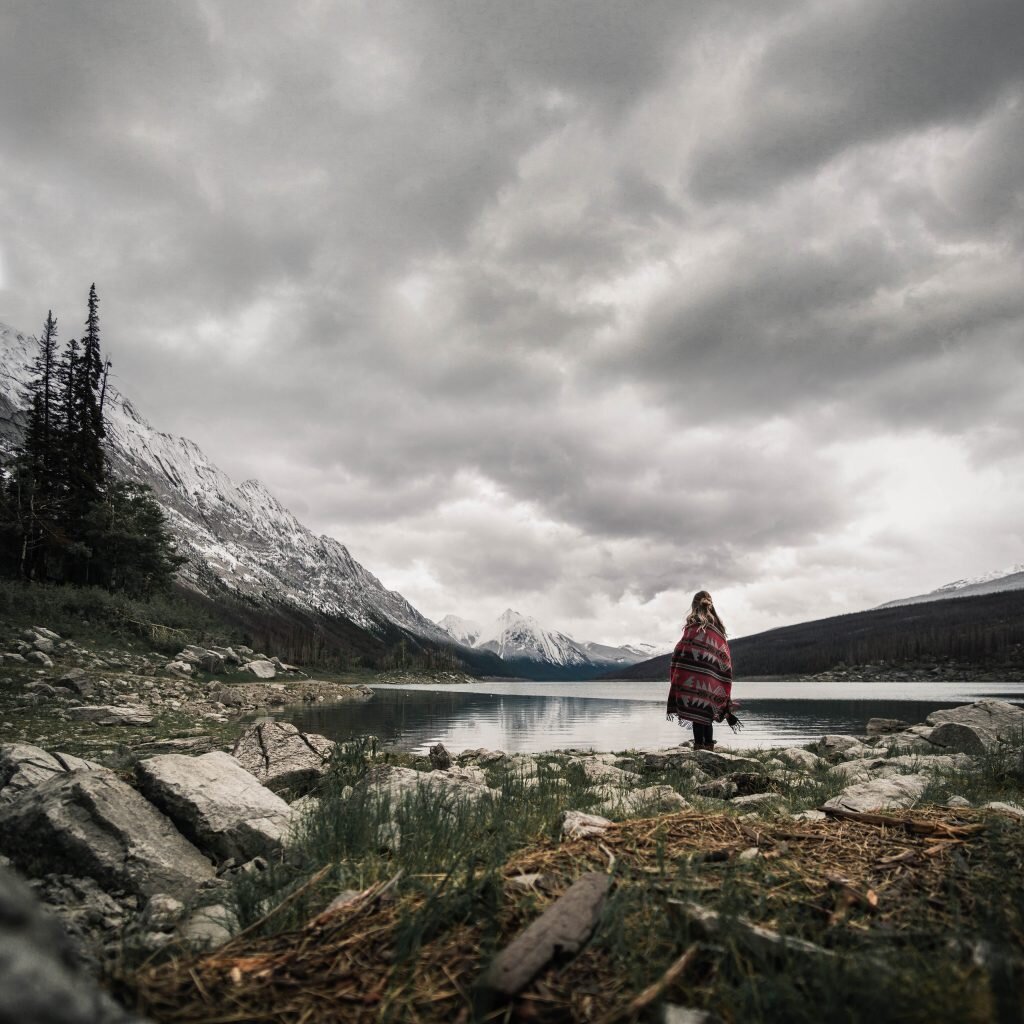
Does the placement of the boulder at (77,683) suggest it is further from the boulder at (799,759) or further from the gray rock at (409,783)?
the boulder at (799,759)

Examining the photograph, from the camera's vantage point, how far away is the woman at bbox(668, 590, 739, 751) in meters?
13.4

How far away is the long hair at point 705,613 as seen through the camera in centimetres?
1366

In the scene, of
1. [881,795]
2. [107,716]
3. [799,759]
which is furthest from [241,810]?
[107,716]

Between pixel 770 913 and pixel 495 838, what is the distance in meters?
1.78

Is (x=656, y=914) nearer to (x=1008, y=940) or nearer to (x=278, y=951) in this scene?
(x=1008, y=940)

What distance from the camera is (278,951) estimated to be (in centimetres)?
265

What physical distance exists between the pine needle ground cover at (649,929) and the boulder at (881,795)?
7.38 feet

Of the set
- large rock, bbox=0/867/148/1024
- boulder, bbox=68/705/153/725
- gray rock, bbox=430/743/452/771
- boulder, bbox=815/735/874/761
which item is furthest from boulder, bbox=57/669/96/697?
large rock, bbox=0/867/148/1024

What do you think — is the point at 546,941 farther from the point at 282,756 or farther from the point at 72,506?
the point at 72,506

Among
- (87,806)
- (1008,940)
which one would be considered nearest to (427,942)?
(1008,940)

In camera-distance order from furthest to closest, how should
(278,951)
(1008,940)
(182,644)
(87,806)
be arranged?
(182,644), (87,806), (278,951), (1008,940)

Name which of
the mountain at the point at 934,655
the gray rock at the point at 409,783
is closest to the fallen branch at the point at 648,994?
the gray rock at the point at 409,783

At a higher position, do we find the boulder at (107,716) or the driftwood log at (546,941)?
the driftwood log at (546,941)

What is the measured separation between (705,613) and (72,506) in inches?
1659
